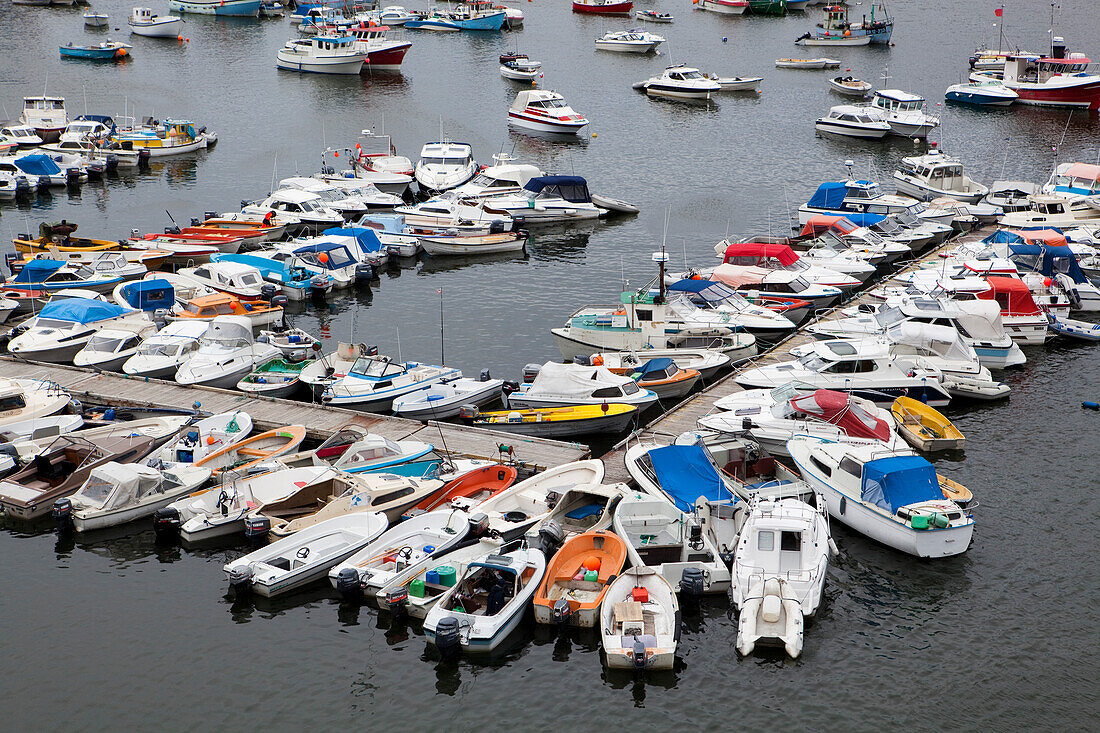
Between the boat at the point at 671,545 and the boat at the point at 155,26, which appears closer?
the boat at the point at 671,545

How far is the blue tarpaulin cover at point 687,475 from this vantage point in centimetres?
3219

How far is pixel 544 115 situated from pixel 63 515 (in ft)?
224

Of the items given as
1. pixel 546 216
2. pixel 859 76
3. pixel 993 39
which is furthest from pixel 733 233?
pixel 993 39

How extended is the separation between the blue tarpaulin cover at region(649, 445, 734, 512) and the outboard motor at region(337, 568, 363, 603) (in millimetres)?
9874

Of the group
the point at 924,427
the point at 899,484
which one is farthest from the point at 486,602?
the point at 924,427

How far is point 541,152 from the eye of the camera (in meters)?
88.1

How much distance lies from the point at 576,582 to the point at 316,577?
7454 millimetres

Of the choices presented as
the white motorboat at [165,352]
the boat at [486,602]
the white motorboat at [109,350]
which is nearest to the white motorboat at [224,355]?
the white motorboat at [165,352]

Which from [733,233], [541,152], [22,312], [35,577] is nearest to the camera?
[35,577]

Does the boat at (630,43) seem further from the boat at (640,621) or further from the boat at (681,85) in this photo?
the boat at (640,621)

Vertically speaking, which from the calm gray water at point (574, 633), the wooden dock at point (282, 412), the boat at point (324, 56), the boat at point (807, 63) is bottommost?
the calm gray water at point (574, 633)

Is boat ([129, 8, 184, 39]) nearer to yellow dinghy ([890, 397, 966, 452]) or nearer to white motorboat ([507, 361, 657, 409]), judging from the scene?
white motorboat ([507, 361, 657, 409])

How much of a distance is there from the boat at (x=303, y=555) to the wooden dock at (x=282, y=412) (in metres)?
5.72

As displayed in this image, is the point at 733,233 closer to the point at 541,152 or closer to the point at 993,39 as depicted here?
the point at 541,152
